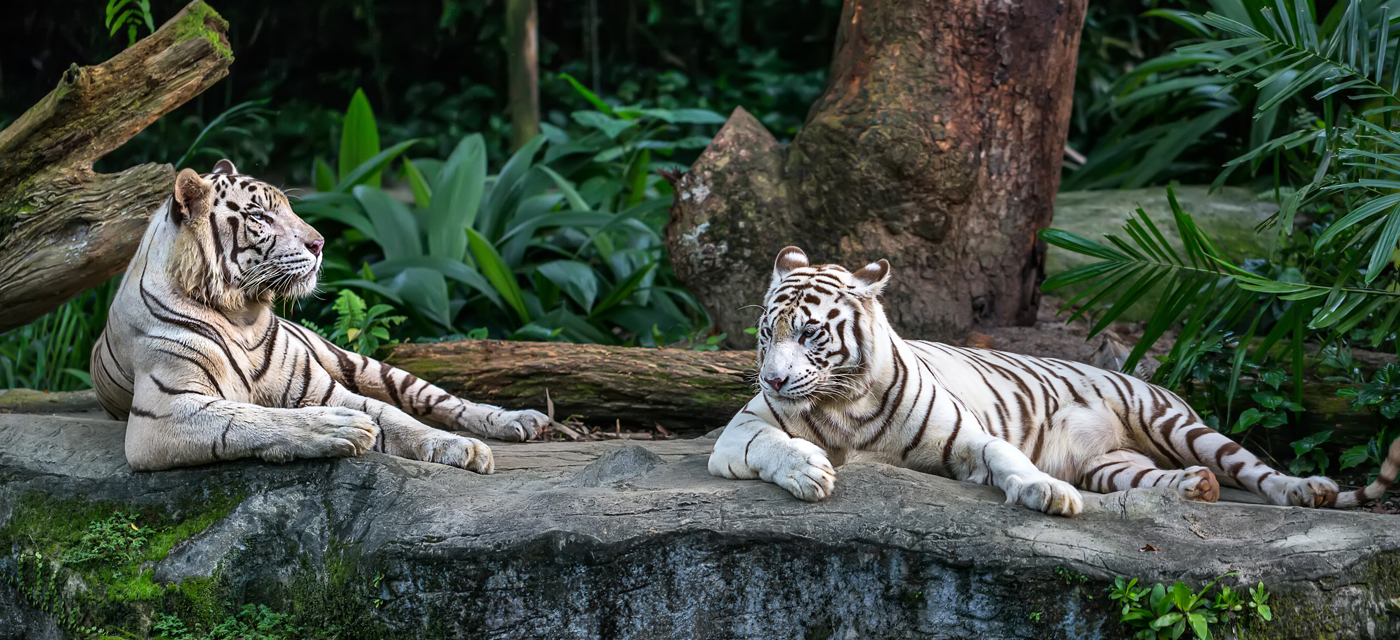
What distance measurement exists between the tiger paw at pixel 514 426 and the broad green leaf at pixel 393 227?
2.38 m

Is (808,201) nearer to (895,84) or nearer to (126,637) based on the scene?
(895,84)

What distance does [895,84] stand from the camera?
4.66 m

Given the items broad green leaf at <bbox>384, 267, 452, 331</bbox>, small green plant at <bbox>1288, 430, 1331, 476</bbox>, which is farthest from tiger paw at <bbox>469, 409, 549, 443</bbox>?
small green plant at <bbox>1288, 430, 1331, 476</bbox>

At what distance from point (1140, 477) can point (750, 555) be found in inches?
50.6

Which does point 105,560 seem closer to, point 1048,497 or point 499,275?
point 1048,497

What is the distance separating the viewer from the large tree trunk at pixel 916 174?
15.2 ft

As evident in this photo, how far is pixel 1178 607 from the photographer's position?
2361 millimetres

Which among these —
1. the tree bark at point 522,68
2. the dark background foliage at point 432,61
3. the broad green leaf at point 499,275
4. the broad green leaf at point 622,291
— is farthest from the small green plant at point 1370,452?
the dark background foliage at point 432,61

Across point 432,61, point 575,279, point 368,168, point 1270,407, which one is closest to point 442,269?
point 575,279

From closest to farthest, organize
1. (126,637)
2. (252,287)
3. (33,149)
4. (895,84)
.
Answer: (126,637), (252,287), (33,149), (895,84)

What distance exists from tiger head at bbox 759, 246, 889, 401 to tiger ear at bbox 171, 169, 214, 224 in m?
1.75

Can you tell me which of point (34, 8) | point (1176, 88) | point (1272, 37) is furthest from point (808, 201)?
point (34, 8)

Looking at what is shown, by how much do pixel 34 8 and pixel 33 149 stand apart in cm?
651

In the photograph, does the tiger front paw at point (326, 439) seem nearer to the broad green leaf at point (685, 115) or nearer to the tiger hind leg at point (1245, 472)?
the tiger hind leg at point (1245, 472)
